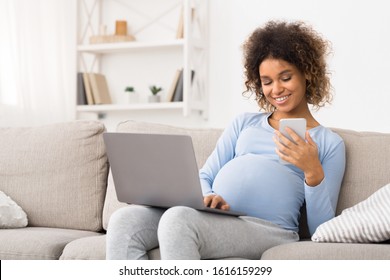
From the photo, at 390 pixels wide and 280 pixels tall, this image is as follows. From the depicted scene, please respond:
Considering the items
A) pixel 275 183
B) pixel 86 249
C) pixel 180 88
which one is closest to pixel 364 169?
pixel 275 183

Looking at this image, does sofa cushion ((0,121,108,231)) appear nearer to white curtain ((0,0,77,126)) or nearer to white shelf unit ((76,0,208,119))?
white curtain ((0,0,77,126))

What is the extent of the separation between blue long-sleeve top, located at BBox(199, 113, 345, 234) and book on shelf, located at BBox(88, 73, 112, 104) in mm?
2409

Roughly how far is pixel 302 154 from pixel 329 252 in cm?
29

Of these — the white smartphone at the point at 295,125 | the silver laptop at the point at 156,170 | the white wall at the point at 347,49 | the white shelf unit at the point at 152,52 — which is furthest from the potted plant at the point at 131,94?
the white smartphone at the point at 295,125

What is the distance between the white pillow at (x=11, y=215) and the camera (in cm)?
247

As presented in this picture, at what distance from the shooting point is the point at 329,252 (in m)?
1.78

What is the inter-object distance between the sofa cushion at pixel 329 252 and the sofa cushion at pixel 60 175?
91 centimetres

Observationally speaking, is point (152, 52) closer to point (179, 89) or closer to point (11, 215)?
point (179, 89)

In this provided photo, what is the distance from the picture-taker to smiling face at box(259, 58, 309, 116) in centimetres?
218

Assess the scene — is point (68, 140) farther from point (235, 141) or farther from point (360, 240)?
point (360, 240)

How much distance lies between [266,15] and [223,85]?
507 millimetres
